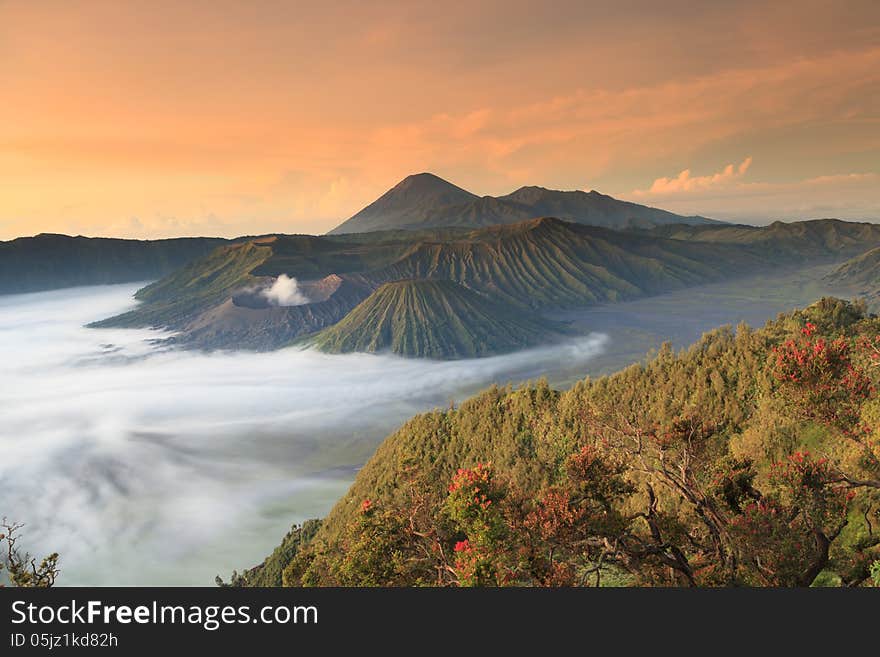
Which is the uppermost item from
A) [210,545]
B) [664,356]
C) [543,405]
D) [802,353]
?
[802,353]

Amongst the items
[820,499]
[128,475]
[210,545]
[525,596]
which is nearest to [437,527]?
[525,596]

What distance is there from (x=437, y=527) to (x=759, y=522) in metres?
9.21

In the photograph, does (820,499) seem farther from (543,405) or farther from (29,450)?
(29,450)

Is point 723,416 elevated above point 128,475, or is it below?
above

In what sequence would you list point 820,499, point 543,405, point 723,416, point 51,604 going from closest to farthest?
point 51,604
point 820,499
point 723,416
point 543,405

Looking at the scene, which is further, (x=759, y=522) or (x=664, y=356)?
(x=664, y=356)

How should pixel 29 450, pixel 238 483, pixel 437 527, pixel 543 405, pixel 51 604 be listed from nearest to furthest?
pixel 51 604 → pixel 437 527 → pixel 543 405 → pixel 238 483 → pixel 29 450

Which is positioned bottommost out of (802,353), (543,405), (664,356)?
(543,405)

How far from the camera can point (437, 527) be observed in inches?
709

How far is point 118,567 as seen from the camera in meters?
118

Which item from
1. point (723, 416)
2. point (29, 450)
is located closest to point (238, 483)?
point (29, 450)

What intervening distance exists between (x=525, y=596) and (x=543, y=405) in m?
63.5

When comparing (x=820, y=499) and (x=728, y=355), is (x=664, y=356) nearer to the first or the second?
(x=728, y=355)

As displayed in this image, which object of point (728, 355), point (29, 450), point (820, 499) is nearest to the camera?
point (820, 499)
